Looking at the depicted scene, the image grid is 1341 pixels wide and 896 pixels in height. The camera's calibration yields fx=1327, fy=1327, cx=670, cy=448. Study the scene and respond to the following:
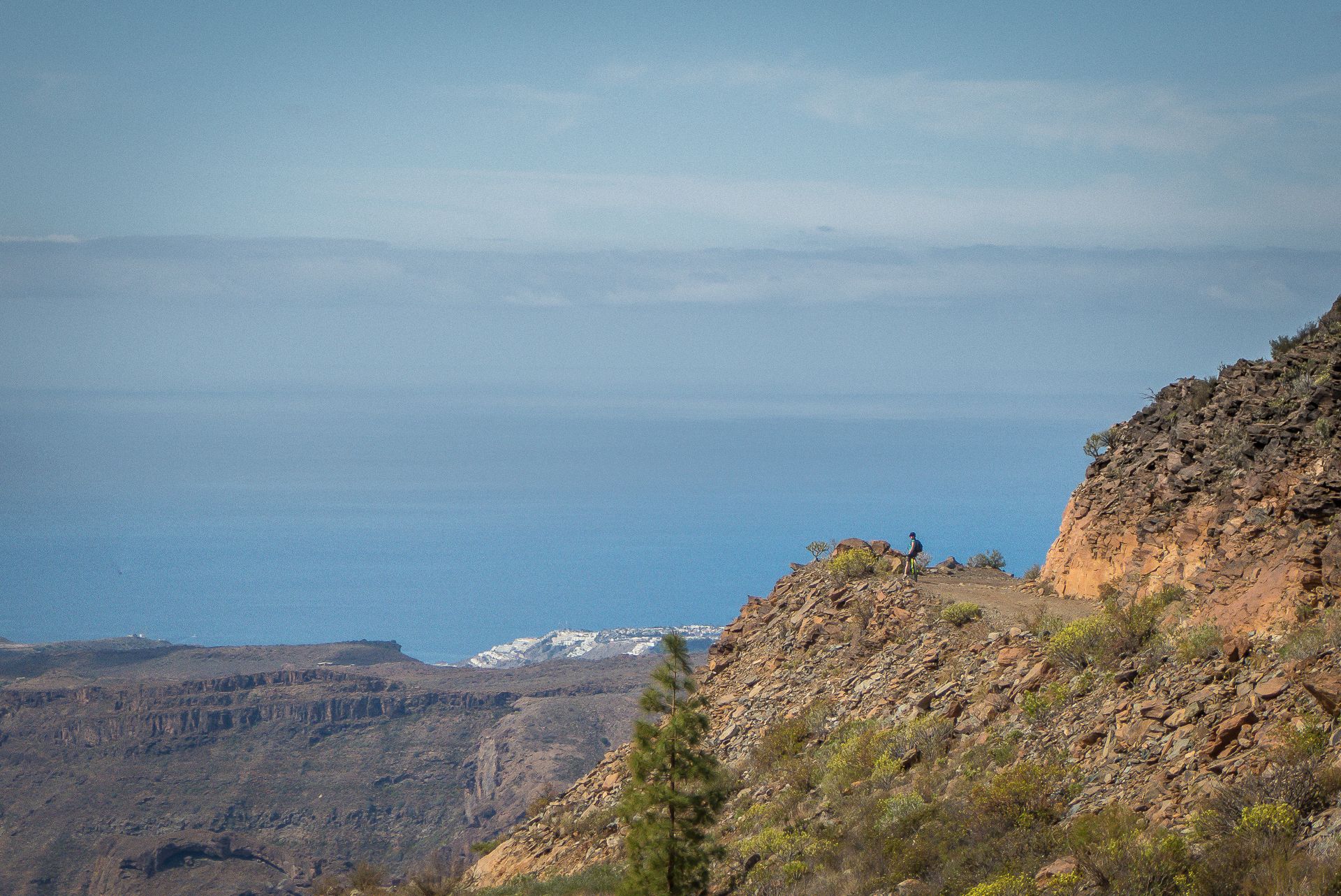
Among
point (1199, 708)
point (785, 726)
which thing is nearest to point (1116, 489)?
point (785, 726)

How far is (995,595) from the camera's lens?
30609mm

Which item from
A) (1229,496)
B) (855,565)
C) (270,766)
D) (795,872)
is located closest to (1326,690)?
(1229,496)

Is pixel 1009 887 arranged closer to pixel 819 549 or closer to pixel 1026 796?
pixel 1026 796

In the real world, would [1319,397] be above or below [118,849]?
above

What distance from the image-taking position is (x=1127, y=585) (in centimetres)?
2575

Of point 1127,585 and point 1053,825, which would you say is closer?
point 1053,825

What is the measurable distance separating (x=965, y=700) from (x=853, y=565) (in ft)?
32.9

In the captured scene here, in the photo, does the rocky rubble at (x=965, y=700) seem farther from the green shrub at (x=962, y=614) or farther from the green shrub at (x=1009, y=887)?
the green shrub at (x=1009, y=887)

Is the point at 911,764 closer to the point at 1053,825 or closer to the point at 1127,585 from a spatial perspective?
the point at 1053,825

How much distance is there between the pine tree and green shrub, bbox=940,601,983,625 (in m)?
6.67

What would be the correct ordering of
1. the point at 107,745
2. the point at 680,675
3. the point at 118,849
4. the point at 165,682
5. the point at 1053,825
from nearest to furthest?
the point at 1053,825, the point at 680,675, the point at 118,849, the point at 107,745, the point at 165,682

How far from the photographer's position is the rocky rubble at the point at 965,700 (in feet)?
55.7

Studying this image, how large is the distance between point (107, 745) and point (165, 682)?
19177 mm

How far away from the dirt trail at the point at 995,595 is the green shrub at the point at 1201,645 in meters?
5.66
